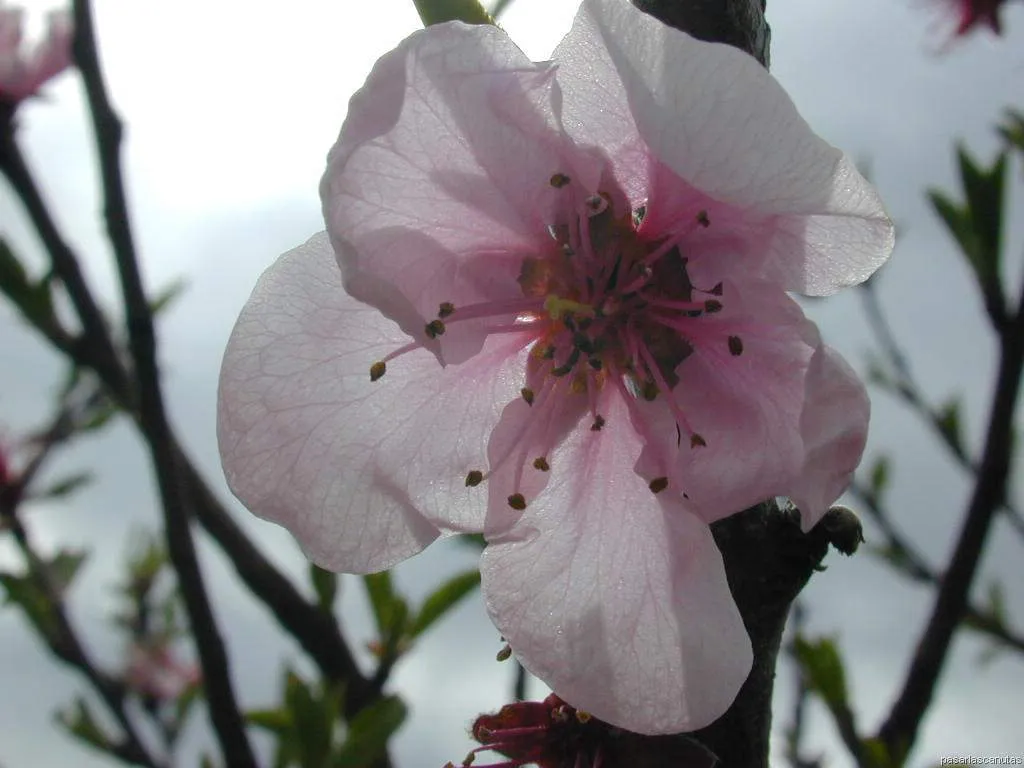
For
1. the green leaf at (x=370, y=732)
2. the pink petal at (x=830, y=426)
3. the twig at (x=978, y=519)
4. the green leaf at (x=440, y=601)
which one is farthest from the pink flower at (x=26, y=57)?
the twig at (x=978, y=519)

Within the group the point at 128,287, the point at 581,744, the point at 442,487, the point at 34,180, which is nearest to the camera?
the point at 581,744

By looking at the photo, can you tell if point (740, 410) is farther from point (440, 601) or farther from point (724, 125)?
point (440, 601)

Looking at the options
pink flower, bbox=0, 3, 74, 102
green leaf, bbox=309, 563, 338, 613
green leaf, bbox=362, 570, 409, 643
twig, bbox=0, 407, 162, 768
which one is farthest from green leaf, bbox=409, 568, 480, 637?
pink flower, bbox=0, 3, 74, 102

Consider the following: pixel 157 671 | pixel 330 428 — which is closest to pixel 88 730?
pixel 330 428

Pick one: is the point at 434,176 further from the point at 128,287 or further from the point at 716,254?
the point at 128,287

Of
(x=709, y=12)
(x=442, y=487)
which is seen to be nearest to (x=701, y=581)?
(x=442, y=487)

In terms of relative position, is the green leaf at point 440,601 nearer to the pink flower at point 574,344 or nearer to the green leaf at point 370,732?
the green leaf at point 370,732
